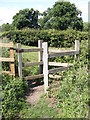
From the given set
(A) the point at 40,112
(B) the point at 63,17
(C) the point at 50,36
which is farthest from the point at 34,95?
(B) the point at 63,17

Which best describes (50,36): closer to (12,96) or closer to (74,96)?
(12,96)

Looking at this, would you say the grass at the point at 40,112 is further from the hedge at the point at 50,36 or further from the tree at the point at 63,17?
the tree at the point at 63,17

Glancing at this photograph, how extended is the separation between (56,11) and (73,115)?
116ft

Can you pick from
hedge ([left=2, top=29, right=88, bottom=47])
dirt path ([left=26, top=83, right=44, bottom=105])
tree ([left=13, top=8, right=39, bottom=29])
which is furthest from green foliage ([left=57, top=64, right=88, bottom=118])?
tree ([left=13, top=8, right=39, bottom=29])

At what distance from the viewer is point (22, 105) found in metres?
4.58

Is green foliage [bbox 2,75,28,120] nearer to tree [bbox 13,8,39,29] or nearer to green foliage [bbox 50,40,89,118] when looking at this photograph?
green foliage [bbox 50,40,89,118]

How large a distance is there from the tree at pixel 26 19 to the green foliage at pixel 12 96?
3233cm

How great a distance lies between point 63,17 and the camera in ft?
117

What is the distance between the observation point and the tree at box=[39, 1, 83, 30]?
35188 mm

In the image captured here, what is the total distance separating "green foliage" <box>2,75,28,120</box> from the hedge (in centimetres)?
974

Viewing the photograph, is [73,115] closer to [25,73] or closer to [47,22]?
[25,73]

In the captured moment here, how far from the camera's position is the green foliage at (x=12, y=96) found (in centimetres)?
429

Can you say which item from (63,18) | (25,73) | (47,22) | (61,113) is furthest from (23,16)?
(61,113)

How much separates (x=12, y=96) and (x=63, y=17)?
1290 inches
